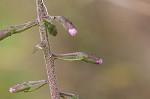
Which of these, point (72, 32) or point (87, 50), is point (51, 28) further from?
point (87, 50)

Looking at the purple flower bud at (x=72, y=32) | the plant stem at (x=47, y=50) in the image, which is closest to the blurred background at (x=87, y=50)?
the plant stem at (x=47, y=50)

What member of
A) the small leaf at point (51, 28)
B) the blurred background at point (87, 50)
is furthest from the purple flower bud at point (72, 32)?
the blurred background at point (87, 50)

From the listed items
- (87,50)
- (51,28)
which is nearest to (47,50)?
(51,28)

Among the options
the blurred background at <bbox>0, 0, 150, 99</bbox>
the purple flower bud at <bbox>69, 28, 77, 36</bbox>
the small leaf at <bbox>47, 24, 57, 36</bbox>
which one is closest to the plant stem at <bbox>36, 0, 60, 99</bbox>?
the small leaf at <bbox>47, 24, 57, 36</bbox>

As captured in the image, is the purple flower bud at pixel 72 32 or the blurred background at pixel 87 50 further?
the blurred background at pixel 87 50

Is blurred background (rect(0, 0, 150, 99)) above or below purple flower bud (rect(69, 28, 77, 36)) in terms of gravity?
above

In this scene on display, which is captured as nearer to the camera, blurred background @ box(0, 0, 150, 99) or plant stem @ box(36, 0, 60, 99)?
plant stem @ box(36, 0, 60, 99)

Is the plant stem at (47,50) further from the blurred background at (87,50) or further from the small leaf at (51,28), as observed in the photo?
the blurred background at (87,50)

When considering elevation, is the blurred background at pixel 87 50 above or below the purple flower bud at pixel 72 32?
above

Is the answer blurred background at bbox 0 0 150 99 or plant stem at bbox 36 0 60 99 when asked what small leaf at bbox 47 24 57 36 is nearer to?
plant stem at bbox 36 0 60 99
